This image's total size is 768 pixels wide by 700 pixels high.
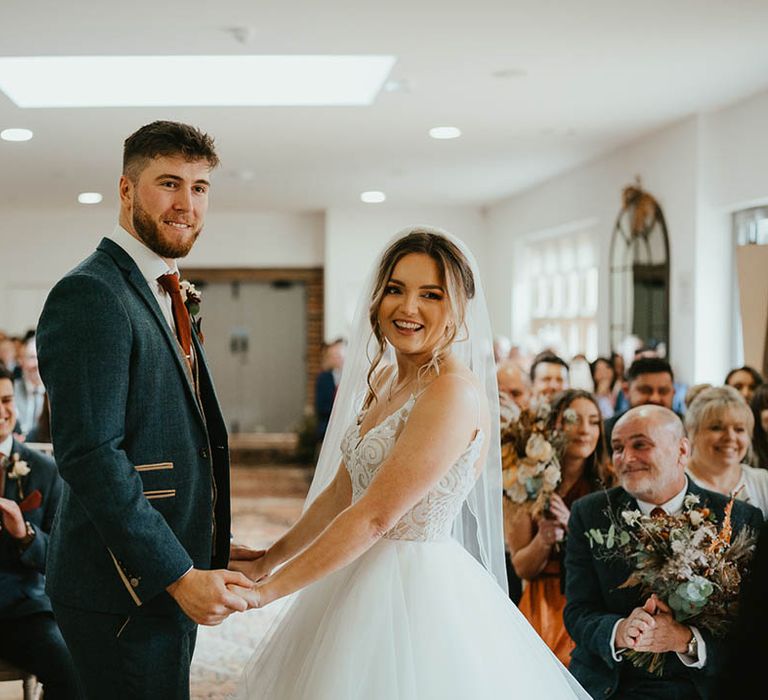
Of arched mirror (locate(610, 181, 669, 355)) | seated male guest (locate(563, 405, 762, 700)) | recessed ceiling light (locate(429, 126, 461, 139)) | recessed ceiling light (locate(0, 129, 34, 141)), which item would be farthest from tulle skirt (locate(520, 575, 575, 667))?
recessed ceiling light (locate(0, 129, 34, 141))

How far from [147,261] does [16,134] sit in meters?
7.04

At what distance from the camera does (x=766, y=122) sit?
733 centimetres

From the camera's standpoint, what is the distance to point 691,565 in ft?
8.89

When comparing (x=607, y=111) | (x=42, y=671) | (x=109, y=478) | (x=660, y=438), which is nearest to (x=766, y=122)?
(x=607, y=111)

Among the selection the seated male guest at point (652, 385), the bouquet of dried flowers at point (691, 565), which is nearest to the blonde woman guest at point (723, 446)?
the seated male guest at point (652, 385)

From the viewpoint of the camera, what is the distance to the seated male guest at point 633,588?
2834 mm

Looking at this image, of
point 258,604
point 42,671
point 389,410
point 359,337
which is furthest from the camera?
point 42,671

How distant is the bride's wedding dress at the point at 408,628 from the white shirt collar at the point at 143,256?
1.98ft

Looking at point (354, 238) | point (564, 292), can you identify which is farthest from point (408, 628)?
point (354, 238)

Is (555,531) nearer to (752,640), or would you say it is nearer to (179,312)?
(179,312)

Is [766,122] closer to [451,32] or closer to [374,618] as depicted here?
[451,32]

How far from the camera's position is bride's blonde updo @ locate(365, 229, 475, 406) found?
253 centimetres

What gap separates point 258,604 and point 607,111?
20.9 ft

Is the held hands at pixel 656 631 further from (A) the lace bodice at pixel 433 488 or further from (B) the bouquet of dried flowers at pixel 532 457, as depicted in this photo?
(B) the bouquet of dried flowers at pixel 532 457
